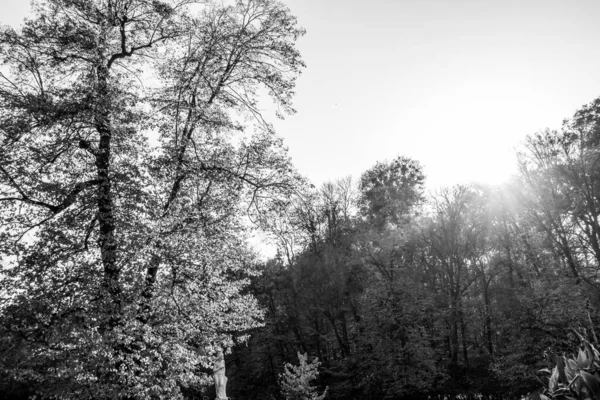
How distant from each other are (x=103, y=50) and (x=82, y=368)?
351 inches

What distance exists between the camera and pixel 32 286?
27.1 feet


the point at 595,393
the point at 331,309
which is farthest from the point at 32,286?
the point at 331,309

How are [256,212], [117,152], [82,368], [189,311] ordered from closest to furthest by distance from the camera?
[82,368] → [189,311] → [117,152] → [256,212]

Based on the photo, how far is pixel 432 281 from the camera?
29.7 meters

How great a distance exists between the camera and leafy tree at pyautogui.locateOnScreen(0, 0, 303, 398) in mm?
8031

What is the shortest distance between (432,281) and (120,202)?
2671 centimetres

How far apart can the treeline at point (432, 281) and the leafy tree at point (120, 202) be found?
3.01m

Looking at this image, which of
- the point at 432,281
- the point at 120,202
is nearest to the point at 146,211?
the point at 120,202

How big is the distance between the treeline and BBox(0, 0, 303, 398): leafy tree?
9.87 ft

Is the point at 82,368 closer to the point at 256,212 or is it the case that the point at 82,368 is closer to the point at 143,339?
the point at 143,339

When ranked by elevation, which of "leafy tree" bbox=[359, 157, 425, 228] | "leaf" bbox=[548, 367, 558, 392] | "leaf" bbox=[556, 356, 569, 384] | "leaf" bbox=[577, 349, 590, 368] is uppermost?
"leafy tree" bbox=[359, 157, 425, 228]

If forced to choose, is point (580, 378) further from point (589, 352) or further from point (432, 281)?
point (432, 281)

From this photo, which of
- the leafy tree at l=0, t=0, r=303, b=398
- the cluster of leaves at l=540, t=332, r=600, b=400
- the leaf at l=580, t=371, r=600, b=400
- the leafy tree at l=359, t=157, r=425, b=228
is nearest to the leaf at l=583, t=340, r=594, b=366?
the cluster of leaves at l=540, t=332, r=600, b=400

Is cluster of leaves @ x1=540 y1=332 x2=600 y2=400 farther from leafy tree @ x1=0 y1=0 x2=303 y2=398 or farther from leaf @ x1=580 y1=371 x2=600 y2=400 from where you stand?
leafy tree @ x1=0 y1=0 x2=303 y2=398
